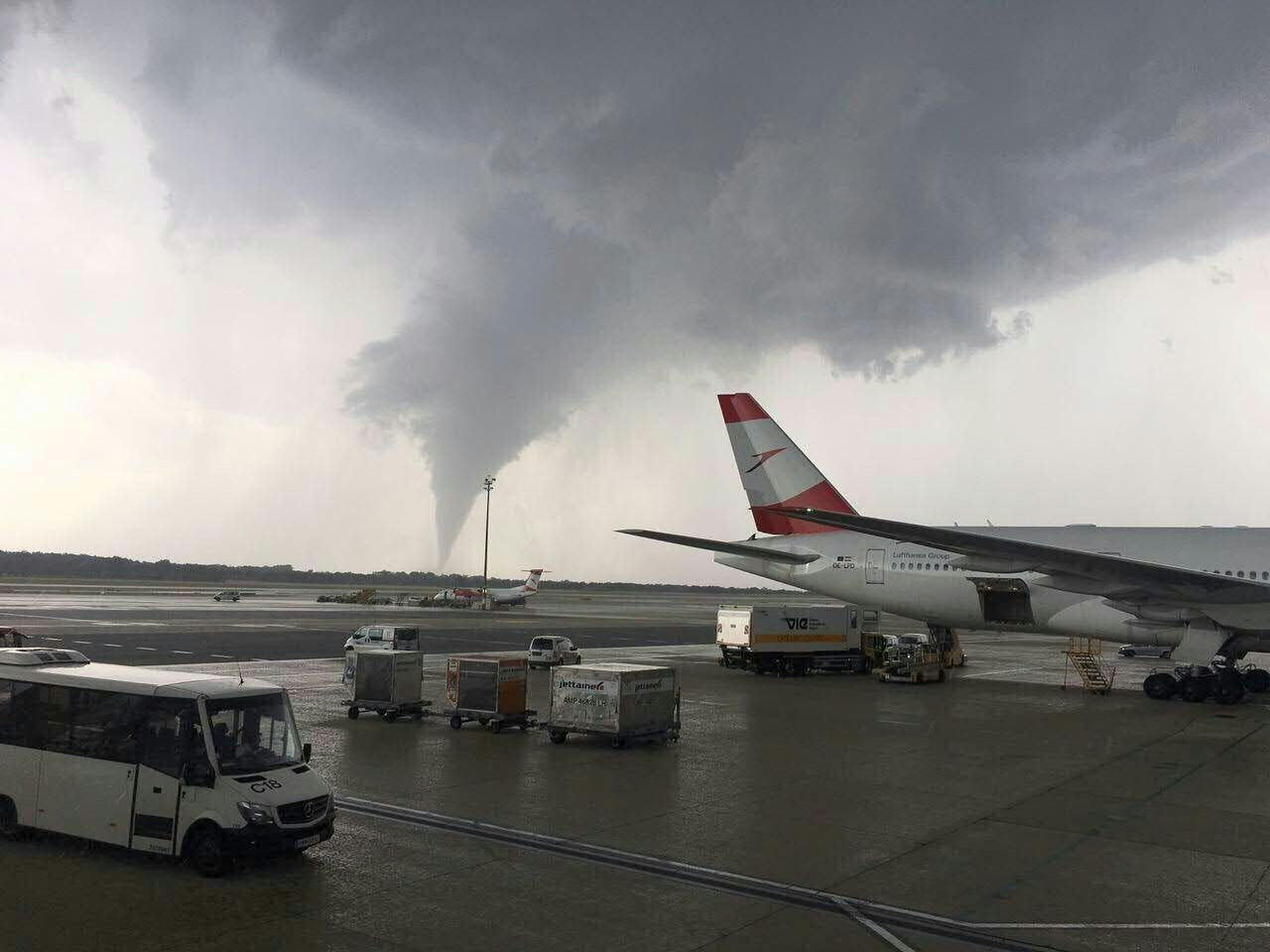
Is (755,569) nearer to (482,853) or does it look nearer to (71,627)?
(482,853)

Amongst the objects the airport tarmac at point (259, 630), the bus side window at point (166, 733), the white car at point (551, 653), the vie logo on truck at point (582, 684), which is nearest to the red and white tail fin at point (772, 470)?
the white car at point (551, 653)

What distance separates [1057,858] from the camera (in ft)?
44.9

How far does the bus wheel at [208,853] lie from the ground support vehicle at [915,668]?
30761 millimetres

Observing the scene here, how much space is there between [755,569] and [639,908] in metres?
34.8

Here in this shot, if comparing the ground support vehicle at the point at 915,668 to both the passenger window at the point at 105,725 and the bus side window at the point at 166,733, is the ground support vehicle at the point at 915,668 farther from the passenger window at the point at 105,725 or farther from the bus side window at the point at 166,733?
the passenger window at the point at 105,725

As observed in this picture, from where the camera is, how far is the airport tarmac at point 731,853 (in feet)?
34.4

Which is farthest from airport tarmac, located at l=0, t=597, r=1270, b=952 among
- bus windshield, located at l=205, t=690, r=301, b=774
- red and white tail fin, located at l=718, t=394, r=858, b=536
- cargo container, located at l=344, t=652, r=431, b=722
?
red and white tail fin, located at l=718, t=394, r=858, b=536

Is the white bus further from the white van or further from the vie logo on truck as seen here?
the white van

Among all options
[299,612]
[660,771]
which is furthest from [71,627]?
[660,771]

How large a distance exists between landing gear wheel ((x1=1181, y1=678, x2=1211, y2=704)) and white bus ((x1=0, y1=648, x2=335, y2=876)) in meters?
Answer: 31.8

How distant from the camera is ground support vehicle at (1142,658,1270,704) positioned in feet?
108

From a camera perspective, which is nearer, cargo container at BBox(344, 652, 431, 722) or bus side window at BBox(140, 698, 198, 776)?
bus side window at BBox(140, 698, 198, 776)

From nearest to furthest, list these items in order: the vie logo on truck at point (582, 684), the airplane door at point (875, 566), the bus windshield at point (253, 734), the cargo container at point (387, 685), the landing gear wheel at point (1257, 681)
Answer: the bus windshield at point (253, 734) → the vie logo on truck at point (582, 684) → the cargo container at point (387, 685) → the landing gear wheel at point (1257, 681) → the airplane door at point (875, 566)

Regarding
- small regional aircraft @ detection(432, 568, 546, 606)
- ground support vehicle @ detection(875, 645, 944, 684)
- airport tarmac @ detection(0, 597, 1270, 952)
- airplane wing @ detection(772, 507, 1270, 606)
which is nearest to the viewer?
airport tarmac @ detection(0, 597, 1270, 952)
